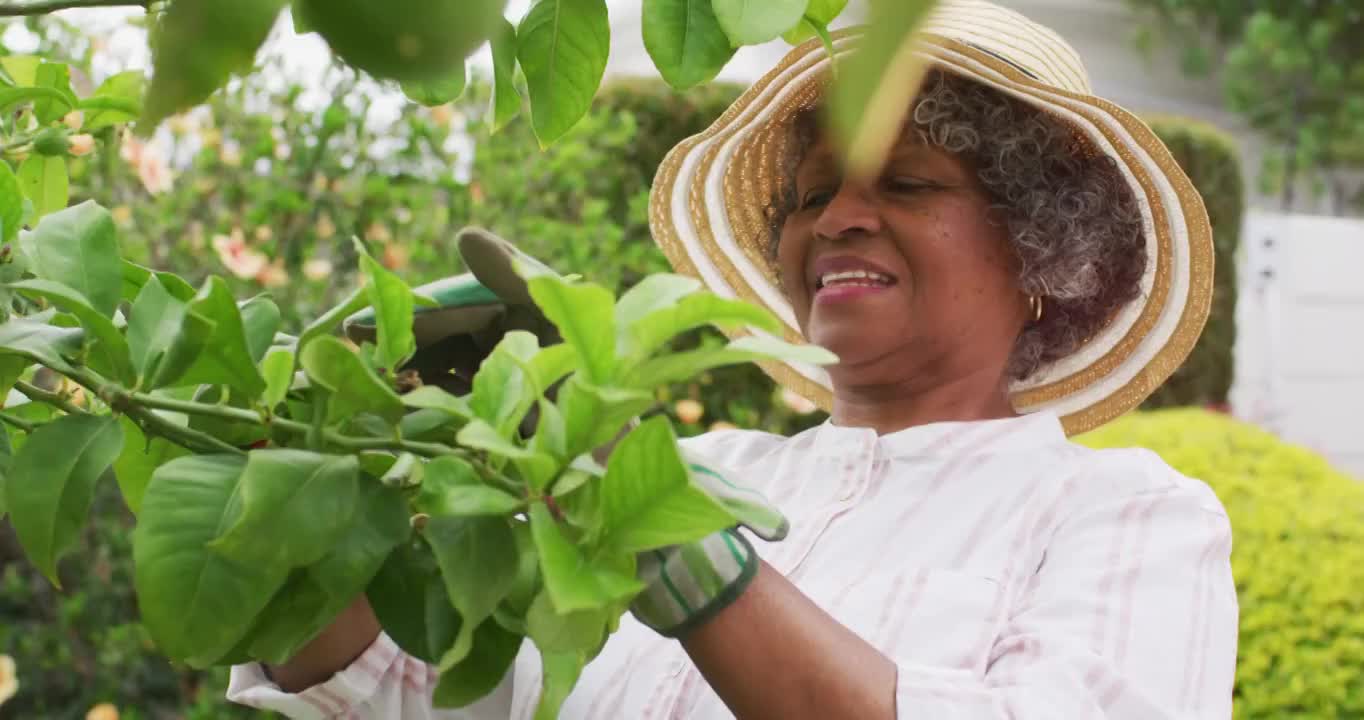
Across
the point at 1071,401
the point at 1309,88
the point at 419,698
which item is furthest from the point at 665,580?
the point at 1309,88

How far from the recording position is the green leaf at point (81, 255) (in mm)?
760

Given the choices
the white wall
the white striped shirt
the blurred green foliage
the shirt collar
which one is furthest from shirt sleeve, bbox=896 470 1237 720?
the blurred green foliage

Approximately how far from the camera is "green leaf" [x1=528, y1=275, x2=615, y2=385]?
567 millimetres

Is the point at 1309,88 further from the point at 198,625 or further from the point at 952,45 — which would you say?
the point at 198,625

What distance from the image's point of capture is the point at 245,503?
60cm

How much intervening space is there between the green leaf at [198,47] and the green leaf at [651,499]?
0.36 meters

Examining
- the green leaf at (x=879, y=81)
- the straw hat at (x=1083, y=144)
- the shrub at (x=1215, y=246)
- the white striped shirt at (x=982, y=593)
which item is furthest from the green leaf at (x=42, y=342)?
the shrub at (x=1215, y=246)

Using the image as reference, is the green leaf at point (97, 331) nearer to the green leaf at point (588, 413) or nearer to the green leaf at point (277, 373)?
the green leaf at point (277, 373)

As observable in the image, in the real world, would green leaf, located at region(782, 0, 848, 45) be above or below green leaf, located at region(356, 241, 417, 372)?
above

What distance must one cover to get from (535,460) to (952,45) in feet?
3.95

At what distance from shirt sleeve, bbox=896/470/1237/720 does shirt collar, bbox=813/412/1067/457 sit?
0.83ft

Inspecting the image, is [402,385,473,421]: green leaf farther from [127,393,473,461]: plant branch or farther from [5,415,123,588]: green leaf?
[5,415,123,588]: green leaf

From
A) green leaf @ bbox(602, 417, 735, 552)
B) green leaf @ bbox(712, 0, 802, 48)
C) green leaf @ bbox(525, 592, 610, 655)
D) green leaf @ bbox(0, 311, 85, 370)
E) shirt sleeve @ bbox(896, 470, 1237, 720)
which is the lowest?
shirt sleeve @ bbox(896, 470, 1237, 720)

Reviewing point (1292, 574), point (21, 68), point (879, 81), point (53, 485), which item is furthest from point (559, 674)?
point (1292, 574)
